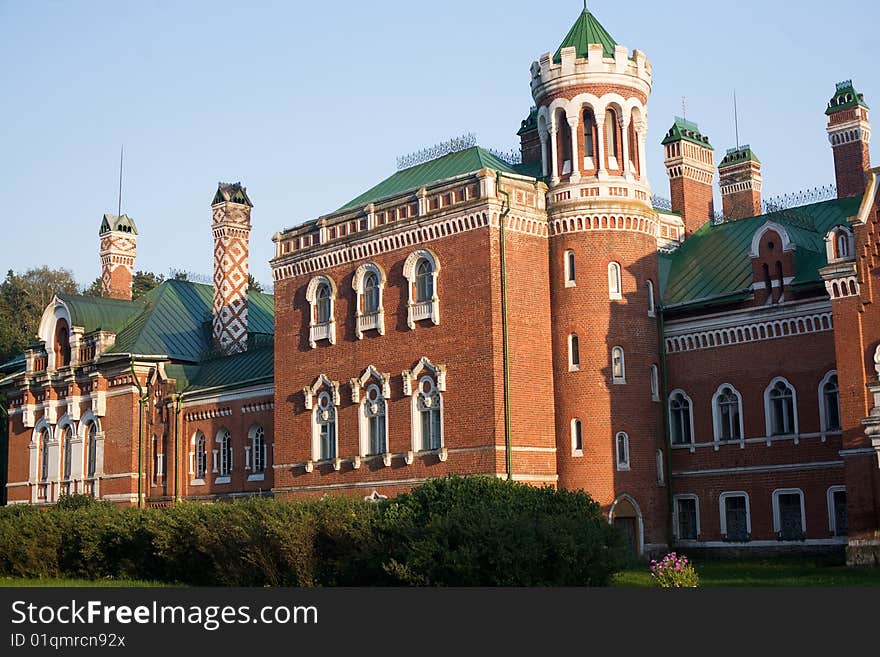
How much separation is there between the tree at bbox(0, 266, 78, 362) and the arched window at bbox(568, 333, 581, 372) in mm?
46662

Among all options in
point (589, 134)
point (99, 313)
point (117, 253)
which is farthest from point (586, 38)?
point (117, 253)

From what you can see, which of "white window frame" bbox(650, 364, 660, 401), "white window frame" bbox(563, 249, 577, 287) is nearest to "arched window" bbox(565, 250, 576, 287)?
"white window frame" bbox(563, 249, 577, 287)

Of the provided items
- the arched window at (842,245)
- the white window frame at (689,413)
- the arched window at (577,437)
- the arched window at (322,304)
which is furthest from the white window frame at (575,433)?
the arched window at (322,304)

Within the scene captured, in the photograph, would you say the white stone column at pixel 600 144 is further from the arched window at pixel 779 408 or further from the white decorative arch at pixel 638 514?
the white decorative arch at pixel 638 514

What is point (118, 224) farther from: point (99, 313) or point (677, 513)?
point (677, 513)

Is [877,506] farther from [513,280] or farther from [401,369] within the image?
[401,369]

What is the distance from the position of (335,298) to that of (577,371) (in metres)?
9.82

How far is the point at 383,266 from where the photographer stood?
134 ft

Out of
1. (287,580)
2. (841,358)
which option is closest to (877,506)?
(841,358)

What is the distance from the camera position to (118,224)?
62344 mm

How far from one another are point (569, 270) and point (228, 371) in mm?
19180

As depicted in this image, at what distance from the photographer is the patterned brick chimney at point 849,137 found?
142 ft

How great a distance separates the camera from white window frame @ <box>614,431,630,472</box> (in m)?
37.3

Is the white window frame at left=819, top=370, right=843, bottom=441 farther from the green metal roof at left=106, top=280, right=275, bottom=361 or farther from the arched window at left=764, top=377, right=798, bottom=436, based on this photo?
the green metal roof at left=106, top=280, right=275, bottom=361
